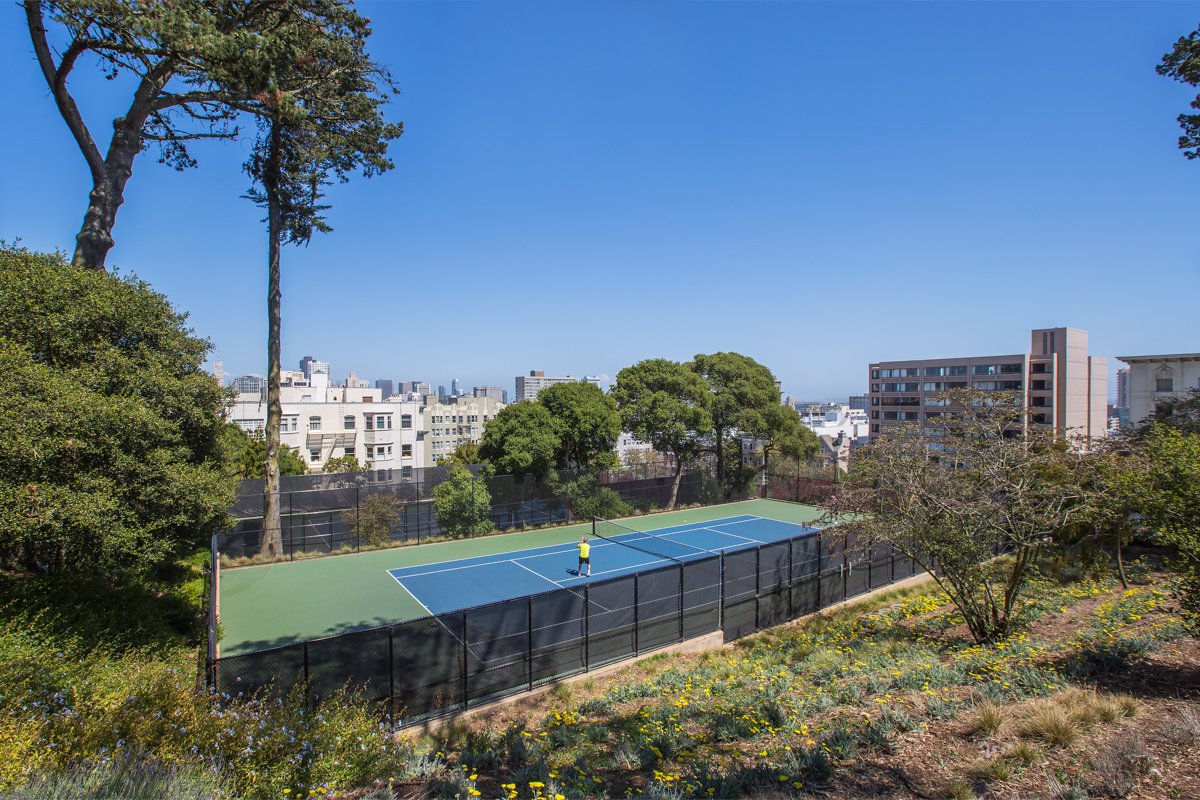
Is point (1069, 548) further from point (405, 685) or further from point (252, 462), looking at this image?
point (252, 462)

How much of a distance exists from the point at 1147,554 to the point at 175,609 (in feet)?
79.9

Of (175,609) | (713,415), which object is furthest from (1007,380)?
(175,609)

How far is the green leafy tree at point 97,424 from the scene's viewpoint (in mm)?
7766

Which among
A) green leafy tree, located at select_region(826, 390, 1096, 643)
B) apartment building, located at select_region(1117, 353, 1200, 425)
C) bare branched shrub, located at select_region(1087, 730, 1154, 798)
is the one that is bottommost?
bare branched shrub, located at select_region(1087, 730, 1154, 798)

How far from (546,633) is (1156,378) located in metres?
40.0

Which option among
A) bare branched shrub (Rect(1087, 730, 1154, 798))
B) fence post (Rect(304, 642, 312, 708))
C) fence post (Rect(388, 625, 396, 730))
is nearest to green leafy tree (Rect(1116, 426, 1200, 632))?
bare branched shrub (Rect(1087, 730, 1154, 798))

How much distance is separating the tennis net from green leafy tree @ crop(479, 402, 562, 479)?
3491 mm

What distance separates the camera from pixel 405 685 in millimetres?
8344

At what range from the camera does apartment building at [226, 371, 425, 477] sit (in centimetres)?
5103

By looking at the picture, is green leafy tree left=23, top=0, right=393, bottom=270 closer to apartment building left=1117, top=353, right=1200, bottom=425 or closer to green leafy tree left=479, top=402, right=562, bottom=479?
green leafy tree left=479, top=402, right=562, bottom=479

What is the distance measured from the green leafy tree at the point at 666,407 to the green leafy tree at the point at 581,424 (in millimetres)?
1401

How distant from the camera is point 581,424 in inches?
1033

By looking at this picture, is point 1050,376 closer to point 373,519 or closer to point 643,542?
point 643,542

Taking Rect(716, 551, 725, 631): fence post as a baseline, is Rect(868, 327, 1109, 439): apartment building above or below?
above
